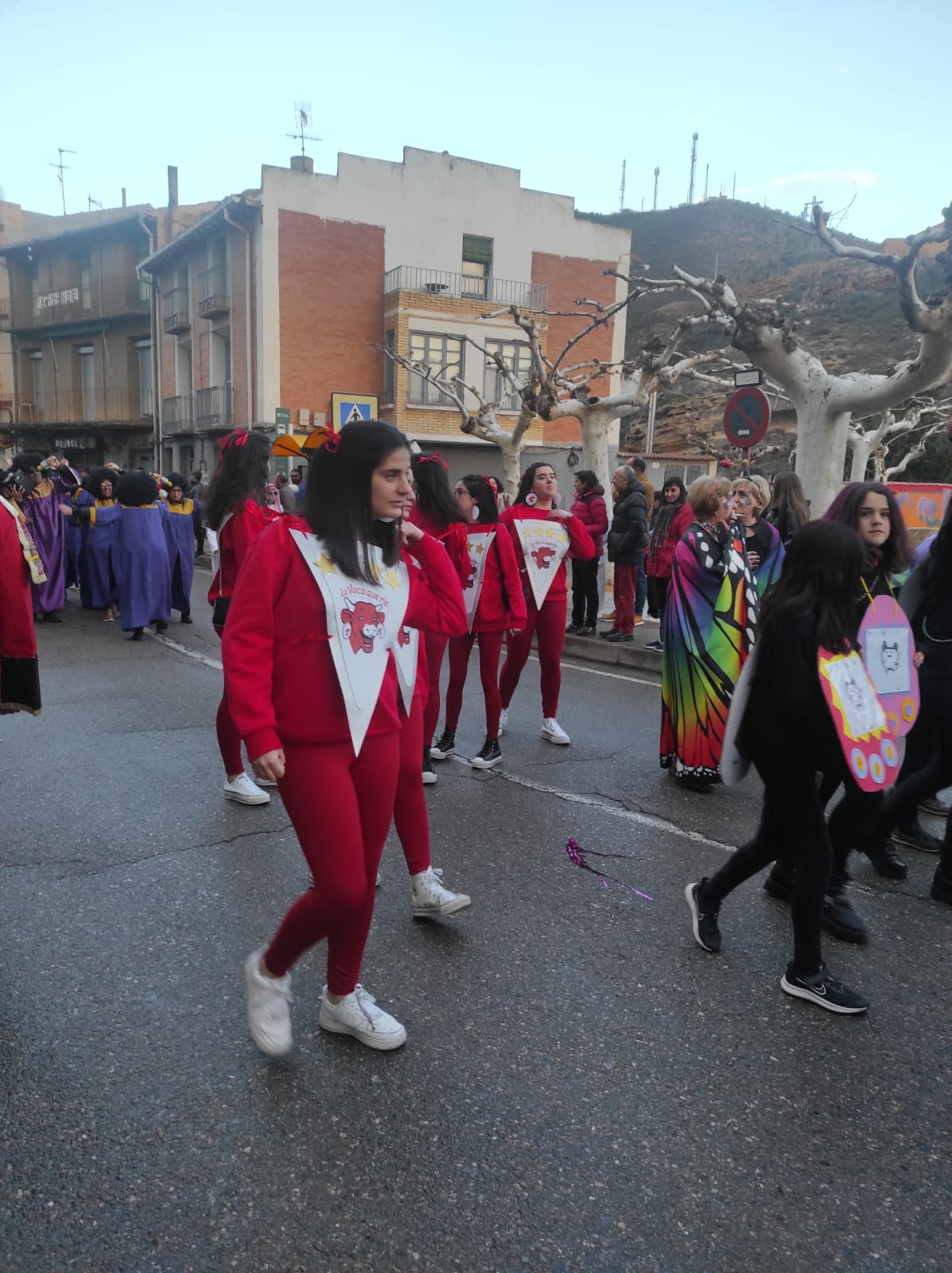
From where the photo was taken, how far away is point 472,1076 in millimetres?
2654

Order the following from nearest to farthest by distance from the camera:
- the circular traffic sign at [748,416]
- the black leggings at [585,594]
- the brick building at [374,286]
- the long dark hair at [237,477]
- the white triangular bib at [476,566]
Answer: the long dark hair at [237,477] → the white triangular bib at [476,566] → the circular traffic sign at [748,416] → the black leggings at [585,594] → the brick building at [374,286]

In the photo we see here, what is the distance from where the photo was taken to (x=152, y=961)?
10.6 feet

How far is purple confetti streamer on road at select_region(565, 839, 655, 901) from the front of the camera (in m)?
3.95

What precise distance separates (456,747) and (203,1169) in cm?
388

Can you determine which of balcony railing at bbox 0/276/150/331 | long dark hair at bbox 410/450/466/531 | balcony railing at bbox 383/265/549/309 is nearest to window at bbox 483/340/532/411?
balcony railing at bbox 383/265/549/309

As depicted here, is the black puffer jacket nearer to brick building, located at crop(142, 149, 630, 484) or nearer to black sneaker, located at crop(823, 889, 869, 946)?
black sneaker, located at crop(823, 889, 869, 946)

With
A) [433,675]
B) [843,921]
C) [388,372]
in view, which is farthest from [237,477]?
[388,372]

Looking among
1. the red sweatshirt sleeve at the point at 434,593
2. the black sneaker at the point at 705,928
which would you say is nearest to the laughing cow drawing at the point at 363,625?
the red sweatshirt sleeve at the point at 434,593

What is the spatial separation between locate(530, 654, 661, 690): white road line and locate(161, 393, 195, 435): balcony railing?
27.8 metres

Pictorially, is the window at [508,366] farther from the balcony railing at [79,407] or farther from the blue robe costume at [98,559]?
the blue robe costume at [98,559]

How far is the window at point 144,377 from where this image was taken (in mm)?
39031

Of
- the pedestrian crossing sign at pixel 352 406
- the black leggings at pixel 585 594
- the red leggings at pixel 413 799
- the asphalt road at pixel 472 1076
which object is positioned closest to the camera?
the asphalt road at pixel 472 1076

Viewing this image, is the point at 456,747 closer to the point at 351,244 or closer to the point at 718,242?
the point at 351,244

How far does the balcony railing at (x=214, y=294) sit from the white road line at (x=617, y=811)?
28.9m
